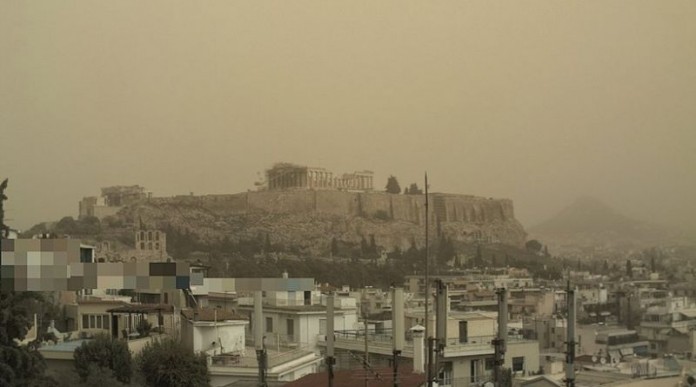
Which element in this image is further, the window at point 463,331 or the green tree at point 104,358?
the window at point 463,331

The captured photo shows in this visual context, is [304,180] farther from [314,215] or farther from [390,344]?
[390,344]

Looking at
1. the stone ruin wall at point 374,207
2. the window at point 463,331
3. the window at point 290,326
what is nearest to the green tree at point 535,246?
the stone ruin wall at point 374,207

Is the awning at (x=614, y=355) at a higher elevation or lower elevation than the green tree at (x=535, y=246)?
lower

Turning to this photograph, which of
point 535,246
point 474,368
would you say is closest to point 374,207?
point 535,246

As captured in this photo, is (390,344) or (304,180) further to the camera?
(304,180)

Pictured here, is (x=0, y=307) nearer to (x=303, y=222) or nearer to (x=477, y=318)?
(x=477, y=318)

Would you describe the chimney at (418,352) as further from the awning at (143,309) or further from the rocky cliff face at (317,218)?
the rocky cliff face at (317,218)
